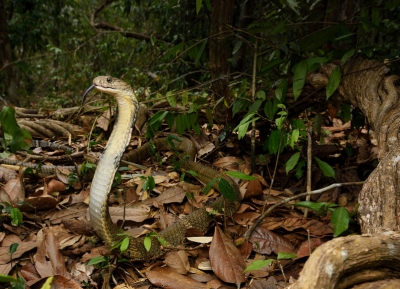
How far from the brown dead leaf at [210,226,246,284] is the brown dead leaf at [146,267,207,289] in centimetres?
13

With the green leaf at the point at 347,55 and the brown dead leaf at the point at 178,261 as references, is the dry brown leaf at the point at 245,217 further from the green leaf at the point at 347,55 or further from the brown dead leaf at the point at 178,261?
the green leaf at the point at 347,55

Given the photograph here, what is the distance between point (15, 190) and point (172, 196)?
1.17 metres

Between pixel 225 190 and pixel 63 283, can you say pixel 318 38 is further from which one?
pixel 63 283

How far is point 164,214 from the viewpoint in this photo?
3004mm

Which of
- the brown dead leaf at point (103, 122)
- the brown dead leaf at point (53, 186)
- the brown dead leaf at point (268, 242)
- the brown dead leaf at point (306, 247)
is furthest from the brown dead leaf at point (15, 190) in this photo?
the brown dead leaf at point (306, 247)

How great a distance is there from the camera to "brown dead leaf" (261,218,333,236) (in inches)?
101

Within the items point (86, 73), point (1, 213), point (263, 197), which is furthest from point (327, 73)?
point (86, 73)

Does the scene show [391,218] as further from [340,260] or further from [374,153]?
[374,153]

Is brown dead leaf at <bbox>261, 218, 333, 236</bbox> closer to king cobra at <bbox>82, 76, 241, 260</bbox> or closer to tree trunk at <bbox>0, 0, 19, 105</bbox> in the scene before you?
king cobra at <bbox>82, 76, 241, 260</bbox>

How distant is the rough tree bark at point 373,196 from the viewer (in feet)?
4.30

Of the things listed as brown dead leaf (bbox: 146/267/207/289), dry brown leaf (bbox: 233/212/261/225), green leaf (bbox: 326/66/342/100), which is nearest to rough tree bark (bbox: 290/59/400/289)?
green leaf (bbox: 326/66/342/100)

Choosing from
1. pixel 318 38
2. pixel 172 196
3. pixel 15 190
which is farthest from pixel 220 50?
pixel 15 190

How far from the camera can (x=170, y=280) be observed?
7.34 feet

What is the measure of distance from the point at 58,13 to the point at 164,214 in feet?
29.9
